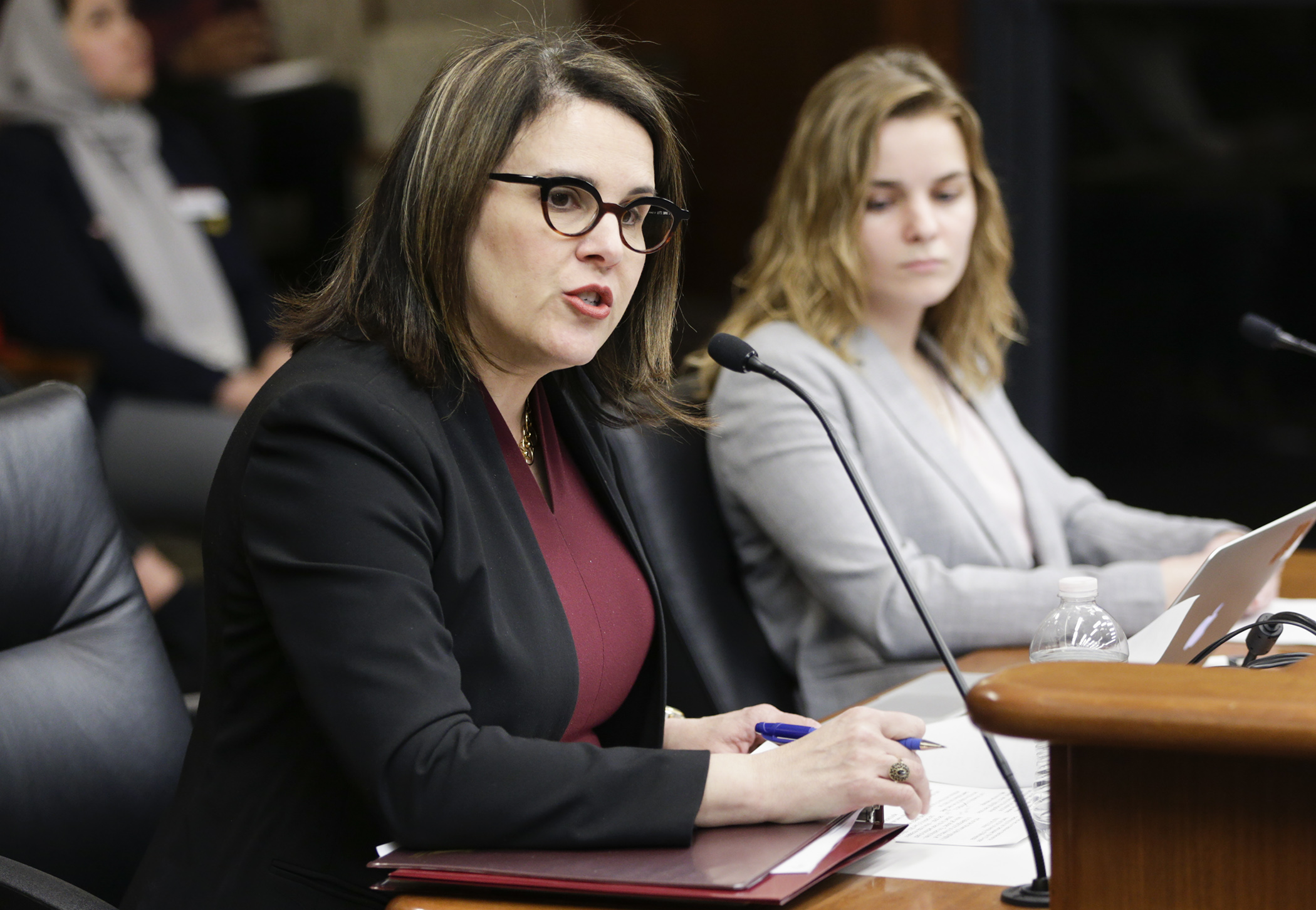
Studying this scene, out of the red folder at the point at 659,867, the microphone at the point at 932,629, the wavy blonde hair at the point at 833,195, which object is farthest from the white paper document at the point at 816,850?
the wavy blonde hair at the point at 833,195

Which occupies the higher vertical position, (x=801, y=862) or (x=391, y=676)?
(x=391, y=676)

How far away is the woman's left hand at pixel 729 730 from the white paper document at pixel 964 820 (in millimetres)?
124

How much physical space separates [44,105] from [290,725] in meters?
2.70

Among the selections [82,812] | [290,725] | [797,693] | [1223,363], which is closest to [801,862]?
[290,725]

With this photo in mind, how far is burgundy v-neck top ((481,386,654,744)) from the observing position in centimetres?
124

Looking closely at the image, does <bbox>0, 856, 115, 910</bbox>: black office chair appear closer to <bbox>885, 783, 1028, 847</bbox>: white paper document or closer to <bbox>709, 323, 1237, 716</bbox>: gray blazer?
<bbox>885, 783, 1028, 847</bbox>: white paper document

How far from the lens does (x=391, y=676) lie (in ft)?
3.22

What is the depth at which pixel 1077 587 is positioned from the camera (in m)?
1.27

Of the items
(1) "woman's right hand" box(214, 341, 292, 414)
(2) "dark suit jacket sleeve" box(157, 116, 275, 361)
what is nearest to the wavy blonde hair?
(1) "woman's right hand" box(214, 341, 292, 414)

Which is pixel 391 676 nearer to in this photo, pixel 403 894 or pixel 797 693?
pixel 403 894

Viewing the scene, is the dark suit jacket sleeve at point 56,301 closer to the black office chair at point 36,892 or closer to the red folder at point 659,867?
the black office chair at point 36,892

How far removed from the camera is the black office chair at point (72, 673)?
124 cm

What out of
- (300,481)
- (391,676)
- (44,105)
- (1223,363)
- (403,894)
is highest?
(44,105)

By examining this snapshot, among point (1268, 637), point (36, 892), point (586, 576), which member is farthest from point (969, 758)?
point (36, 892)
